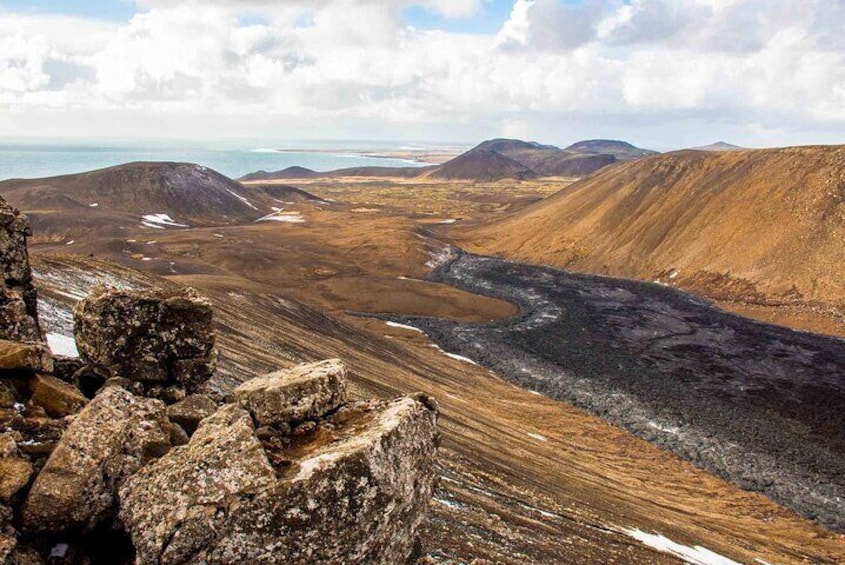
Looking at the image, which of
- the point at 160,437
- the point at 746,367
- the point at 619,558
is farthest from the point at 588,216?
the point at 160,437

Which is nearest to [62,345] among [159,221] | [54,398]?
[54,398]

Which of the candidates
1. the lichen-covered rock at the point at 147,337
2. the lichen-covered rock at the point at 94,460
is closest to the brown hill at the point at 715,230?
the lichen-covered rock at the point at 147,337

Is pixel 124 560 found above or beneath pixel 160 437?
beneath

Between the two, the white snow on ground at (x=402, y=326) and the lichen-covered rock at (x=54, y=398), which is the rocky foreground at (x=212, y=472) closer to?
the lichen-covered rock at (x=54, y=398)

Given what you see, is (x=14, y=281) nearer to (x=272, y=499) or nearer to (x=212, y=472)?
(x=212, y=472)

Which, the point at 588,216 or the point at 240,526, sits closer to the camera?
the point at 240,526

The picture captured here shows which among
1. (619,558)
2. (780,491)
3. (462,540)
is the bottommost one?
(780,491)

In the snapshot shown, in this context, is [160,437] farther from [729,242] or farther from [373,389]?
[729,242]
